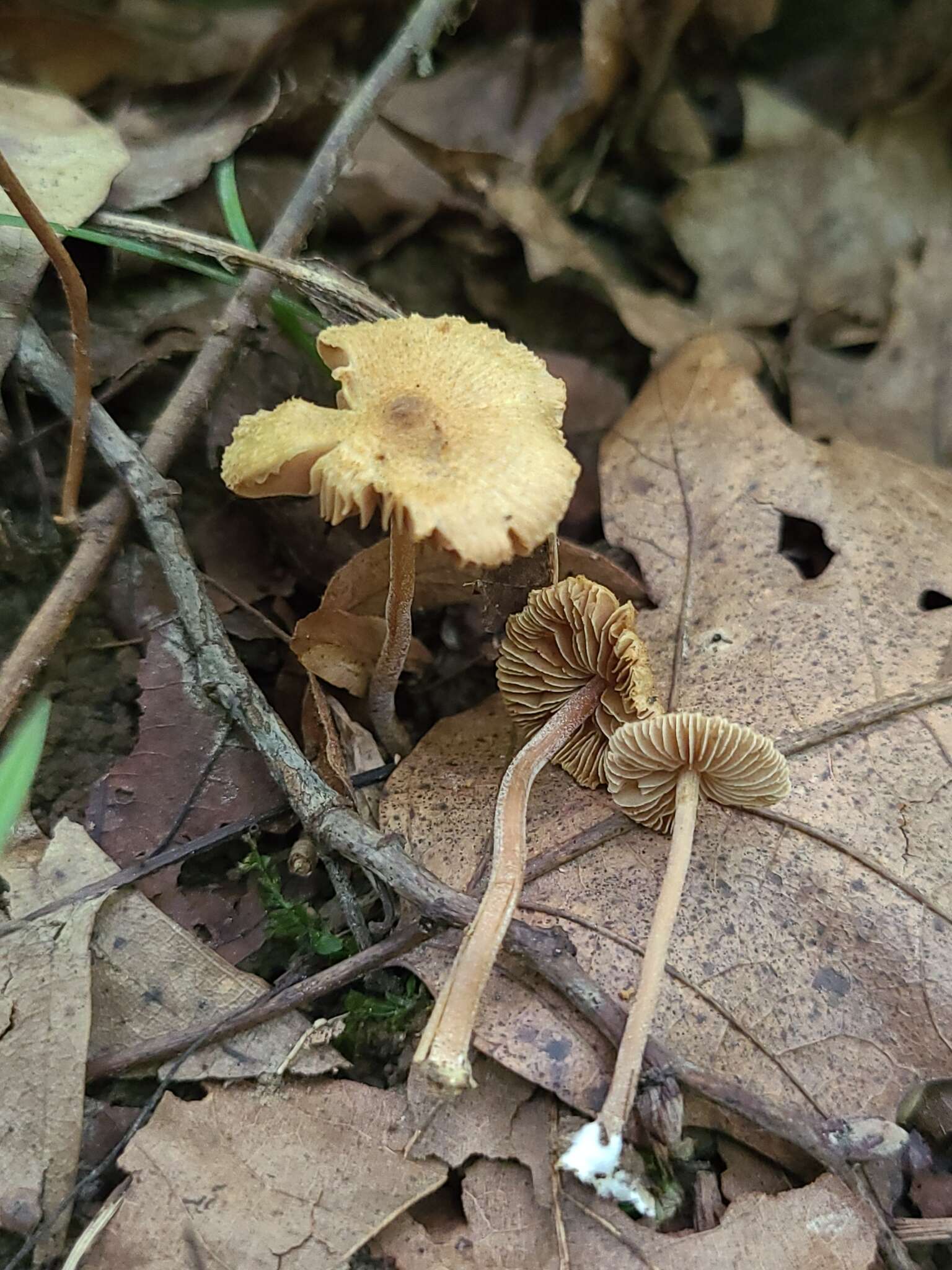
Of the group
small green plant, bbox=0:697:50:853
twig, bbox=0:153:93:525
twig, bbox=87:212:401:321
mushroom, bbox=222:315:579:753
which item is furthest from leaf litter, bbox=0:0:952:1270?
small green plant, bbox=0:697:50:853

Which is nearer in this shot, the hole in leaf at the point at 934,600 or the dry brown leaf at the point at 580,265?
the hole in leaf at the point at 934,600

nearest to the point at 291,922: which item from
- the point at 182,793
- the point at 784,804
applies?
the point at 182,793

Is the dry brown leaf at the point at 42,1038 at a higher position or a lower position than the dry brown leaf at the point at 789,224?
lower

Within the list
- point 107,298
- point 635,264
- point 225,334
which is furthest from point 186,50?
point 635,264

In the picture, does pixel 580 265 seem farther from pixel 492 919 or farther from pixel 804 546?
pixel 492 919

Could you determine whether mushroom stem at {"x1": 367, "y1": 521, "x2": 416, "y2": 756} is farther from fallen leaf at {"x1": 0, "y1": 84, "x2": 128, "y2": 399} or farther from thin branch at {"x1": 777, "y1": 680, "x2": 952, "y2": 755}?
fallen leaf at {"x1": 0, "y1": 84, "x2": 128, "y2": 399}

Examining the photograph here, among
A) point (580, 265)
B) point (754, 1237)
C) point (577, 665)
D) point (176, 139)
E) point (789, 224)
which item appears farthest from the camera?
point (789, 224)

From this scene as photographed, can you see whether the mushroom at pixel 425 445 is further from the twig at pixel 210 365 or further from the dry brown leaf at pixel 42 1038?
the dry brown leaf at pixel 42 1038

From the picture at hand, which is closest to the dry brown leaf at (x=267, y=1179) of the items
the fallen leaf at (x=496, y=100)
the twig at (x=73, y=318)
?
the twig at (x=73, y=318)
